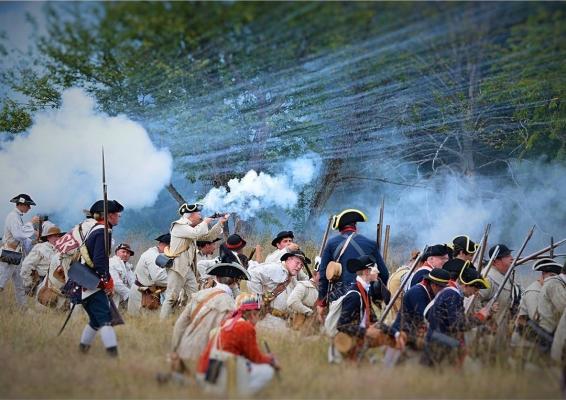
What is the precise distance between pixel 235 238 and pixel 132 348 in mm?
2692

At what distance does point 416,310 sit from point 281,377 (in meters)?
1.63

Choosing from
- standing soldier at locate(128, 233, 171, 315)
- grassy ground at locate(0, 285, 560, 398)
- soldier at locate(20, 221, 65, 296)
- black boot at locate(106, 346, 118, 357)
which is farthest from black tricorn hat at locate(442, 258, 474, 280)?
soldier at locate(20, 221, 65, 296)

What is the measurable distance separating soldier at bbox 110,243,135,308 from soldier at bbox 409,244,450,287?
4752 millimetres

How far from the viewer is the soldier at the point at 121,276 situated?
1174 centimetres

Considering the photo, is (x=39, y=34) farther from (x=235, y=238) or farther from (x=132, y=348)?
(x=132, y=348)

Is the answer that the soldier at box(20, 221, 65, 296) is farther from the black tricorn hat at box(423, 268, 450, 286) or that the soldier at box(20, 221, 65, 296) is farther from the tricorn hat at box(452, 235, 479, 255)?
the black tricorn hat at box(423, 268, 450, 286)

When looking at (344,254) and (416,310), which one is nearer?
(416,310)

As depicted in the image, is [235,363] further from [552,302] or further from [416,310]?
[552,302]

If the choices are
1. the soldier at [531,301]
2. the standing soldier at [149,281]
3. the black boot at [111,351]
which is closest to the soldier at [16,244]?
the standing soldier at [149,281]

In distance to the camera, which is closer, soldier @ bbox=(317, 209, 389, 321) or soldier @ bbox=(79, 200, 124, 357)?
soldier @ bbox=(79, 200, 124, 357)

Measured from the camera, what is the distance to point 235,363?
645 cm

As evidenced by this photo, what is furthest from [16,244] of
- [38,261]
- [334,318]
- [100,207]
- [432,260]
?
[432,260]

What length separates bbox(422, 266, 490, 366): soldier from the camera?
720 centimetres

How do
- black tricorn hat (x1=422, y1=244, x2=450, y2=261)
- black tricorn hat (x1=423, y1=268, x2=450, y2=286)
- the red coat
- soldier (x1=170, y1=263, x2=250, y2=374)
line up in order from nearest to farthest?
1. the red coat
2. soldier (x1=170, y1=263, x2=250, y2=374)
3. black tricorn hat (x1=423, y1=268, x2=450, y2=286)
4. black tricorn hat (x1=422, y1=244, x2=450, y2=261)
